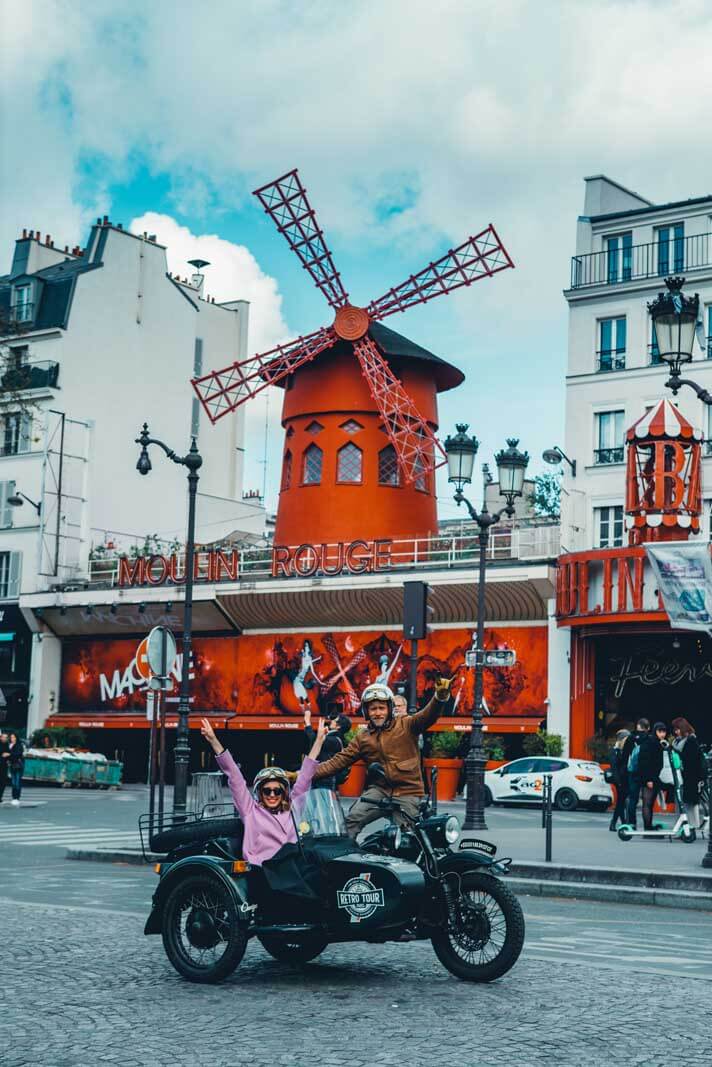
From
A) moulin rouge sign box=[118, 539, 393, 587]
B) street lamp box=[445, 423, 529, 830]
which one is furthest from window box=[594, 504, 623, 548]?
street lamp box=[445, 423, 529, 830]

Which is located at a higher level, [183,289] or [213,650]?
[183,289]

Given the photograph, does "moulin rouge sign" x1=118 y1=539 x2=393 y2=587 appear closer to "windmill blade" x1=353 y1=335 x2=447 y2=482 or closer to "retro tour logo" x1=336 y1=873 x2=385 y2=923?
"windmill blade" x1=353 y1=335 x2=447 y2=482

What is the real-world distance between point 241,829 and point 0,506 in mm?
33559

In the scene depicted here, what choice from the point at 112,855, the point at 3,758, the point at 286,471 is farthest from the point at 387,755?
the point at 286,471

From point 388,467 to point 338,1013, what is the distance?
2912cm

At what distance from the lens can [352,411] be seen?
1378 inches

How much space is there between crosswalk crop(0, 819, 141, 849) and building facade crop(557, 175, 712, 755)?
12504 mm

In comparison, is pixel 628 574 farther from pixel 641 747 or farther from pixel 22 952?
pixel 22 952

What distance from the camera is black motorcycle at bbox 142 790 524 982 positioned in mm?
7090

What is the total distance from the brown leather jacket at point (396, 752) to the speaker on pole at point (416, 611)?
30.8 feet

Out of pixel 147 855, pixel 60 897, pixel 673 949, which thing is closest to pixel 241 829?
pixel 673 949

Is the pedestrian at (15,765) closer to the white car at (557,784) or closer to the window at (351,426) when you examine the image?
the white car at (557,784)

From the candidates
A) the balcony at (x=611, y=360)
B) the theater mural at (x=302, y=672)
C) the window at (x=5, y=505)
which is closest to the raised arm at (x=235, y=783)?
the theater mural at (x=302, y=672)

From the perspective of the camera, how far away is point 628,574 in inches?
1100
